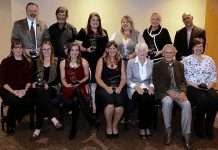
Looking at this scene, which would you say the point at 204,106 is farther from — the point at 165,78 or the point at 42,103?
the point at 42,103

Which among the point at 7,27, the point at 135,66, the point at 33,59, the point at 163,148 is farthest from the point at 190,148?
the point at 7,27

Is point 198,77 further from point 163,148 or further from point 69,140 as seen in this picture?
point 69,140

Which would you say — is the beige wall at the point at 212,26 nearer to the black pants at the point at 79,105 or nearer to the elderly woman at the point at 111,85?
the elderly woman at the point at 111,85

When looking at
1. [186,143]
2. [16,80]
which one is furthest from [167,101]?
[16,80]

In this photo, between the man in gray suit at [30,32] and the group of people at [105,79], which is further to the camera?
the man in gray suit at [30,32]

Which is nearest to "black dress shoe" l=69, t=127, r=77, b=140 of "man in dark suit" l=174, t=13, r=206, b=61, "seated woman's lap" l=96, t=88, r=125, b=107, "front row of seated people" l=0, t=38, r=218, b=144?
"front row of seated people" l=0, t=38, r=218, b=144

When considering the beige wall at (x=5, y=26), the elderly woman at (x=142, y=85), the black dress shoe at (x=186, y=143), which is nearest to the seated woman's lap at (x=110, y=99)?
the elderly woman at (x=142, y=85)

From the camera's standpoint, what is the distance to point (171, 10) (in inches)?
232

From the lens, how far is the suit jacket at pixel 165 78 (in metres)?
3.92

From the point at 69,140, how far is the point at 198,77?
1879mm

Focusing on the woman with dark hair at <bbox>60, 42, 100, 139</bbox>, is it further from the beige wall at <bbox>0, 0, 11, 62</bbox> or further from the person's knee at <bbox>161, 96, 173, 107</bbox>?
the beige wall at <bbox>0, 0, 11, 62</bbox>

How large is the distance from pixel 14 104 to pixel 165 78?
6.26ft

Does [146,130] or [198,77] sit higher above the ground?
[198,77]

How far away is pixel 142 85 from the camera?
401cm
